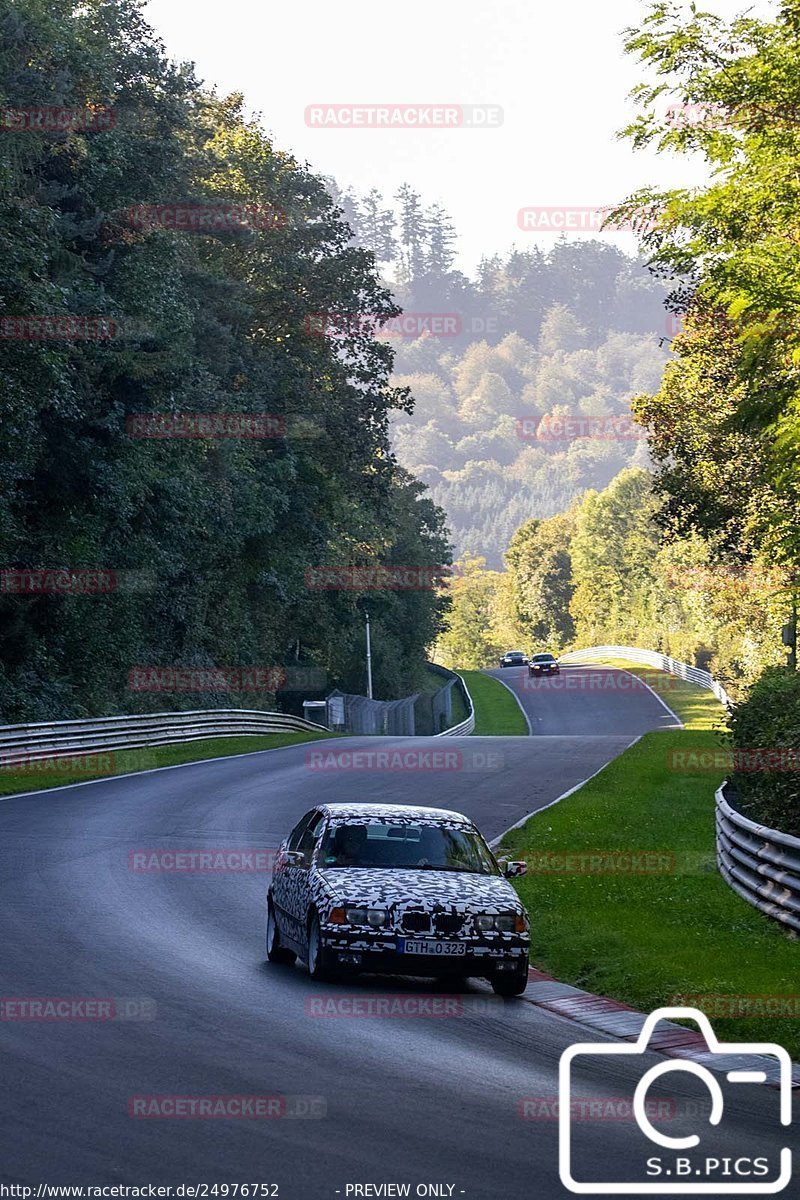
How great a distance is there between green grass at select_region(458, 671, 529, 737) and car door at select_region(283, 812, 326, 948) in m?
58.0

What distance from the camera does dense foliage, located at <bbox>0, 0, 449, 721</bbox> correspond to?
4234 cm

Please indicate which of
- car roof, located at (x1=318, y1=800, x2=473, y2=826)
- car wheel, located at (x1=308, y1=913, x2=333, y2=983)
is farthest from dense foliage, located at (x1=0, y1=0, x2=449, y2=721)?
car wheel, located at (x1=308, y1=913, x2=333, y2=983)

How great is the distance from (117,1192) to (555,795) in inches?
1001

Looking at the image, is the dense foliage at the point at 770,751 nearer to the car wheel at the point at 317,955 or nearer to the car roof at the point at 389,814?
the car roof at the point at 389,814

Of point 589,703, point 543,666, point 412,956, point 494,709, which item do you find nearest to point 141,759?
point 412,956

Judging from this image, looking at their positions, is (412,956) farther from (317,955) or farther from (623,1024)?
(623,1024)

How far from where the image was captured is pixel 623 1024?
1208 cm

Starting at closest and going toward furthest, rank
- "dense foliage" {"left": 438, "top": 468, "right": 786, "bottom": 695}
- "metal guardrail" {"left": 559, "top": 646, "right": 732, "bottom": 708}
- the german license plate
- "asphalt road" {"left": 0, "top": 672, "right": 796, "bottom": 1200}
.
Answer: "asphalt road" {"left": 0, "top": 672, "right": 796, "bottom": 1200} → the german license plate → "metal guardrail" {"left": 559, "top": 646, "right": 732, "bottom": 708} → "dense foliage" {"left": 438, "top": 468, "right": 786, "bottom": 695}

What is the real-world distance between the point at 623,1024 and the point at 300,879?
3324 millimetres

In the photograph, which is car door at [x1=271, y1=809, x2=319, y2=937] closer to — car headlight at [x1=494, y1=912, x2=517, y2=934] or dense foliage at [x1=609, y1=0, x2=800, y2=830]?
car headlight at [x1=494, y1=912, x2=517, y2=934]

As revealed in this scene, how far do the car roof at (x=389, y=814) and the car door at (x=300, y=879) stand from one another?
5.6 inches

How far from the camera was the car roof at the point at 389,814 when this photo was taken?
48.2 ft

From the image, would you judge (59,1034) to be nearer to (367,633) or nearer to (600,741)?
(600,741)

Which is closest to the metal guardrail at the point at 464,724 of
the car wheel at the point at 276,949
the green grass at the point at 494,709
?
the green grass at the point at 494,709
